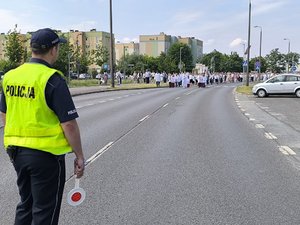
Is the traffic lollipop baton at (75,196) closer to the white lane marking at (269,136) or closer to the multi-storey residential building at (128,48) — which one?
the white lane marking at (269,136)

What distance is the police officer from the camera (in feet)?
10.1

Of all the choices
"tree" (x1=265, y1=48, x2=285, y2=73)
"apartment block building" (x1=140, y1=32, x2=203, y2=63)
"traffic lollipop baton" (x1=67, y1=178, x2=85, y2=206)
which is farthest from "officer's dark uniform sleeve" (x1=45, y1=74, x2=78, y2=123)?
"apartment block building" (x1=140, y1=32, x2=203, y2=63)

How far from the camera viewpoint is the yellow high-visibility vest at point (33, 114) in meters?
3.07

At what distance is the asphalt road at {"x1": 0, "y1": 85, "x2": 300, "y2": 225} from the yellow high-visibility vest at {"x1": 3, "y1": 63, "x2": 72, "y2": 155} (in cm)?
167

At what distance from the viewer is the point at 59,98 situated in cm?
307

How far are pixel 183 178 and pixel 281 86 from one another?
23664mm

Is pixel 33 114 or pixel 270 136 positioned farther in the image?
pixel 270 136

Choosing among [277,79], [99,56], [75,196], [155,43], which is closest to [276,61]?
[99,56]

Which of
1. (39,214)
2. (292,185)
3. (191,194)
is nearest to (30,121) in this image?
(39,214)

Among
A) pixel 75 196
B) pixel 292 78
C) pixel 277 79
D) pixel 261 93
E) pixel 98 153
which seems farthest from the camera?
pixel 261 93

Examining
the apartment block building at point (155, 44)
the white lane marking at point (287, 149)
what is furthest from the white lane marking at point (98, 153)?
the apartment block building at point (155, 44)

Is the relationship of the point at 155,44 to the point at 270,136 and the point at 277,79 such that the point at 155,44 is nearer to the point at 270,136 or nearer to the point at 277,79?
the point at 277,79

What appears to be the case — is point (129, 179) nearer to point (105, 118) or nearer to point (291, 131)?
point (291, 131)

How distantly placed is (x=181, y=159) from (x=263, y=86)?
73.1 feet
